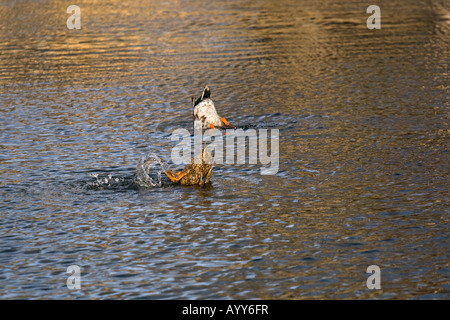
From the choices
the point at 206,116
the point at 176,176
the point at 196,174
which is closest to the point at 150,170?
the point at 176,176

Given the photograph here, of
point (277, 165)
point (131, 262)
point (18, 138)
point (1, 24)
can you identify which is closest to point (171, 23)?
point (1, 24)

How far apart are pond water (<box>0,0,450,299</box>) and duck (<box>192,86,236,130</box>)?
2.34ft

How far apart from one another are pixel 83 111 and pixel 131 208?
10.2 meters

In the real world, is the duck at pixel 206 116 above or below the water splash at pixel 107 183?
above

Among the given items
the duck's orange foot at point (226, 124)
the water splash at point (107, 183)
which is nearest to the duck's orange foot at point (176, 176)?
the water splash at point (107, 183)

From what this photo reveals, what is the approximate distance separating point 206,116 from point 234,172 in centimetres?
Answer: 440

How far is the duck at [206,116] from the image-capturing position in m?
21.6

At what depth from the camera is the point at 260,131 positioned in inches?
837

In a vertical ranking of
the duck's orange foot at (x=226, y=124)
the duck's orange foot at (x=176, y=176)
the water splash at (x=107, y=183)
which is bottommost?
the water splash at (x=107, y=183)

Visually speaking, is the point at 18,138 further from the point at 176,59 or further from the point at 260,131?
the point at 176,59

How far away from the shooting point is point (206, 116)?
21.7m

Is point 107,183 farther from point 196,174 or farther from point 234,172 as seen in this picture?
point 234,172

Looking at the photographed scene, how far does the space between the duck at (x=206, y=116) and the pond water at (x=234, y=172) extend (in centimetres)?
71

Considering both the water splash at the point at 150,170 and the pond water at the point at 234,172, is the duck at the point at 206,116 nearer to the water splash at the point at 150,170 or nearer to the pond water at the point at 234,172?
the pond water at the point at 234,172
